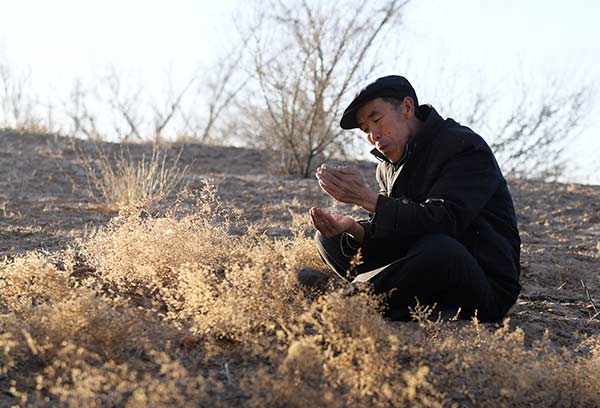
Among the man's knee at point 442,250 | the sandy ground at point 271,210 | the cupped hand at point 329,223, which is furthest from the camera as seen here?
the sandy ground at point 271,210

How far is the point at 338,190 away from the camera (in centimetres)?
312

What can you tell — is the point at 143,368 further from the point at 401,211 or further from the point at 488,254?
the point at 488,254

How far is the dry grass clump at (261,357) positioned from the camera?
228cm

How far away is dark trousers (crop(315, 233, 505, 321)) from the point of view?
3.09m

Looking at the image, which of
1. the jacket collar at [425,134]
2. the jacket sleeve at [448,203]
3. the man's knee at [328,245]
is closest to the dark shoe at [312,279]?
the man's knee at [328,245]

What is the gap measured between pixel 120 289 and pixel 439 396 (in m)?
1.67

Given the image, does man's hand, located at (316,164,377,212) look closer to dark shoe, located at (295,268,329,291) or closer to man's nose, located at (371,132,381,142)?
man's nose, located at (371,132,381,142)

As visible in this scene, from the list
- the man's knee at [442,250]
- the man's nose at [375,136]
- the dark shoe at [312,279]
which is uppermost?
the man's nose at [375,136]

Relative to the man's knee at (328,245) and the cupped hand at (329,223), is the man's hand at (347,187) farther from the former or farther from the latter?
the man's knee at (328,245)

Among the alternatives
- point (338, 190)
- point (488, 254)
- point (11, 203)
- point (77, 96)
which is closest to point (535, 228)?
point (488, 254)

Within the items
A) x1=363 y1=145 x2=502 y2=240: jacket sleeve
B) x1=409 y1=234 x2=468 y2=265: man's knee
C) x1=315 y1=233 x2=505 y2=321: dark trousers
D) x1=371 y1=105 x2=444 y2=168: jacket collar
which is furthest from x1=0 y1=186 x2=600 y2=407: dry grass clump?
x1=371 y1=105 x2=444 y2=168: jacket collar

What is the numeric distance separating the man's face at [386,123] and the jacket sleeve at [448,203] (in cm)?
26

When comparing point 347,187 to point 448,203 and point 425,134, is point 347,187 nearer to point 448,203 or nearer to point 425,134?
point 448,203

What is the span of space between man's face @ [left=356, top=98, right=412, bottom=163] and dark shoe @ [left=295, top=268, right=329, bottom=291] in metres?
0.69
